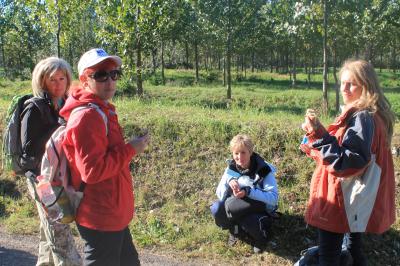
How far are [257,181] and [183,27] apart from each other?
27433 mm

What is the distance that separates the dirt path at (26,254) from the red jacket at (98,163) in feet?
6.17

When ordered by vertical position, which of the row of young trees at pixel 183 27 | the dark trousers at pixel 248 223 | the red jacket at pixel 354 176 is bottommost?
the dark trousers at pixel 248 223

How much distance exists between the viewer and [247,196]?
4.50 meters

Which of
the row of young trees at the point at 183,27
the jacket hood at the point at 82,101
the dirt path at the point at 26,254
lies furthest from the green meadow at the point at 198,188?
the row of young trees at the point at 183,27

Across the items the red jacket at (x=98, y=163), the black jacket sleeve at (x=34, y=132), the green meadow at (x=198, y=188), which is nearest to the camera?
the red jacket at (x=98, y=163)

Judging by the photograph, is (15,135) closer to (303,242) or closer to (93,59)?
(93,59)

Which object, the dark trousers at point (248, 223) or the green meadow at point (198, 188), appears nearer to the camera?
the dark trousers at point (248, 223)

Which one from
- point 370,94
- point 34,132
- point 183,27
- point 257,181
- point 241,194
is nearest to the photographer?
point 370,94

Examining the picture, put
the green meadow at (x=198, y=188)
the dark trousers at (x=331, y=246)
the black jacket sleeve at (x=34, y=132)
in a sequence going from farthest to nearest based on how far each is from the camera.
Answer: the green meadow at (x=198, y=188) → the black jacket sleeve at (x=34, y=132) → the dark trousers at (x=331, y=246)

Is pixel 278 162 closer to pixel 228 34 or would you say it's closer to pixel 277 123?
pixel 277 123

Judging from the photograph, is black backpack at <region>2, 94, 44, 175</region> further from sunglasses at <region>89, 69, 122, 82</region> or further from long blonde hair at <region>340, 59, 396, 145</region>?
long blonde hair at <region>340, 59, 396, 145</region>

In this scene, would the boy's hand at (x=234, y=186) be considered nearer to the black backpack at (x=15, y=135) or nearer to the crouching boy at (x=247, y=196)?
the crouching boy at (x=247, y=196)

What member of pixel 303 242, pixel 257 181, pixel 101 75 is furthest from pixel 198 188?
pixel 101 75

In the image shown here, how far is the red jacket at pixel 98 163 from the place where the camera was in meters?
2.58
